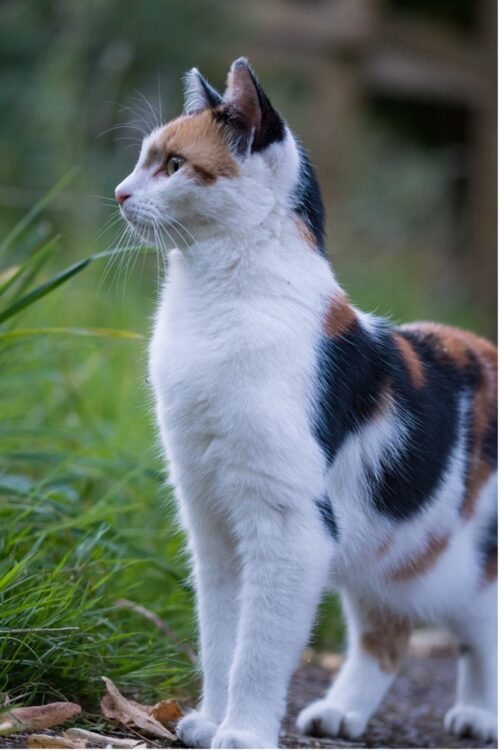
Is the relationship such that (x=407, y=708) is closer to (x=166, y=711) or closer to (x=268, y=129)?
(x=166, y=711)

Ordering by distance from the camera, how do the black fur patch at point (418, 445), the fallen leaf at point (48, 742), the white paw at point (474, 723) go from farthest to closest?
the white paw at point (474, 723)
the black fur patch at point (418, 445)
the fallen leaf at point (48, 742)

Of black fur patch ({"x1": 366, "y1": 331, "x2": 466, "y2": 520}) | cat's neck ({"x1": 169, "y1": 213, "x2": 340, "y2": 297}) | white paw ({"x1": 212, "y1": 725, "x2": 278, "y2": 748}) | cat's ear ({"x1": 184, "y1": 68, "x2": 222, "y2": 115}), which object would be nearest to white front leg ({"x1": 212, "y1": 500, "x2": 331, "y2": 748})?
white paw ({"x1": 212, "y1": 725, "x2": 278, "y2": 748})

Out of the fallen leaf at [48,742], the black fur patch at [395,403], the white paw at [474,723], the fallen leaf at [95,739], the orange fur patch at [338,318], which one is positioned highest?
the orange fur patch at [338,318]

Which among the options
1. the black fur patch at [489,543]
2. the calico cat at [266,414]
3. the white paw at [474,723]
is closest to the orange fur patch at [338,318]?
A: the calico cat at [266,414]

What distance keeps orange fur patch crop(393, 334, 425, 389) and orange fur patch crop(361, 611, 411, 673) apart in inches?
27.6

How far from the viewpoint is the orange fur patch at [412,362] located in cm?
266

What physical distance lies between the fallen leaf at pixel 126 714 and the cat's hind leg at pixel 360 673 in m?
0.61

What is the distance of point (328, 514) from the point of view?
233 cm

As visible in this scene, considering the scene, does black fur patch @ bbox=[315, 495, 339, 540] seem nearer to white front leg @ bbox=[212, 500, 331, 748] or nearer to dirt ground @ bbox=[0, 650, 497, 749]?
white front leg @ bbox=[212, 500, 331, 748]

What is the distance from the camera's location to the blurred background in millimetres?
2727

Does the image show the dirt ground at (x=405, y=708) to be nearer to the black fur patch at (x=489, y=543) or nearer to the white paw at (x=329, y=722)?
the white paw at (x=329, y=722)

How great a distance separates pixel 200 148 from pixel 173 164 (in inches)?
2.8

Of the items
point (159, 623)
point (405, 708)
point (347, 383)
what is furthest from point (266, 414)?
point (405, 708)

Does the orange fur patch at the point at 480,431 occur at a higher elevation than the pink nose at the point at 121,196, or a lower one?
lower
